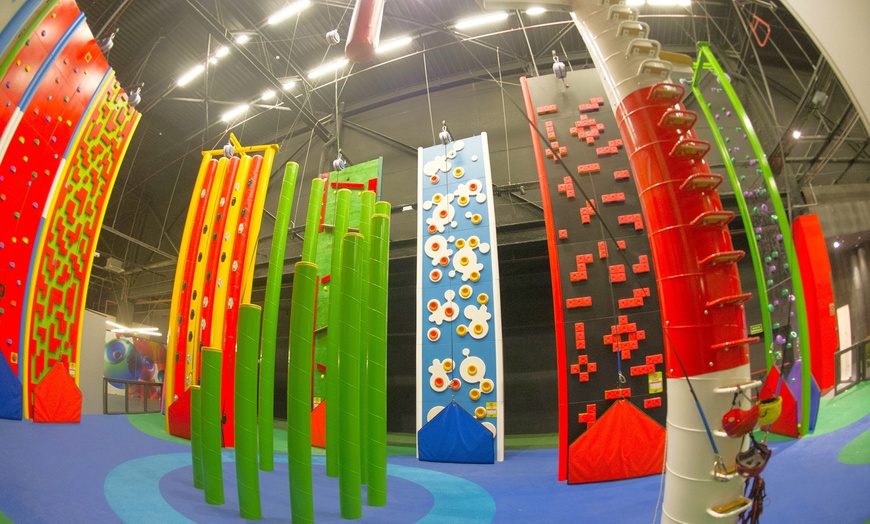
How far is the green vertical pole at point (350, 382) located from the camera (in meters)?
2.26

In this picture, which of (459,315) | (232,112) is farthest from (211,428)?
(232,112)

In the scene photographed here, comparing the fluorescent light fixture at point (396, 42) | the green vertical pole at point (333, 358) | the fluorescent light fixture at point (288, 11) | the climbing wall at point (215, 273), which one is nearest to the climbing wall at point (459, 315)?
the green vertical pole at point (333, 358)

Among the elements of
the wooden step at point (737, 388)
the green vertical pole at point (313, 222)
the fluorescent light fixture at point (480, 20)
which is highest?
the fluorescent light fixture at point (480, 20)

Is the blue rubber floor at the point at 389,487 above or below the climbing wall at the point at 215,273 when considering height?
below

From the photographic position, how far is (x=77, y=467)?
92.9 inches

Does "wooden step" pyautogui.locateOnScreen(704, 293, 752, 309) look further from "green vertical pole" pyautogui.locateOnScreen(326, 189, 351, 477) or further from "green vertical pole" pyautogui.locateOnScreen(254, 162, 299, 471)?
"green vertical pole" pyautogui.locateOnScreen(254, 162, 299, 471)

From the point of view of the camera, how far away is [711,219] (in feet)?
4.56

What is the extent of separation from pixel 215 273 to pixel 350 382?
142 inches

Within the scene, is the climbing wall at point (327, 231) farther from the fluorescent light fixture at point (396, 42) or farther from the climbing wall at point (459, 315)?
the fluorescent light fixture at point (396, 42)

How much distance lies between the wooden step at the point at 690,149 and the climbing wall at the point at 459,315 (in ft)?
13.3

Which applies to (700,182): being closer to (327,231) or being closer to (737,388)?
(737,388)

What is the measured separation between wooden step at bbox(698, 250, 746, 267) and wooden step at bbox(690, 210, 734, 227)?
4.2 inches

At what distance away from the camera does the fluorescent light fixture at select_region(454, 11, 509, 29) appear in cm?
772

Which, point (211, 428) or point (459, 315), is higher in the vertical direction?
point (459, 315)
